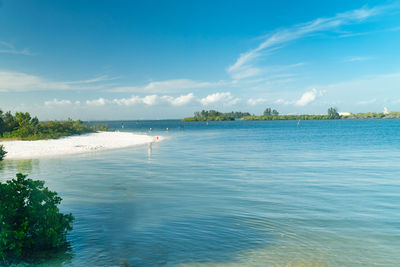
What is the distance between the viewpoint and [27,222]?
9750 mm

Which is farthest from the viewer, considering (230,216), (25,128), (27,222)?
(25,128)

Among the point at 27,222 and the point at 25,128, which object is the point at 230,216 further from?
the point at 25,128

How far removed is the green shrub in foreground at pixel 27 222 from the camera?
9.48 meters

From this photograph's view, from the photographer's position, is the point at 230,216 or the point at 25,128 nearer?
the point at 230,216

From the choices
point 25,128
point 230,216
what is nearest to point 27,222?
point 230,216

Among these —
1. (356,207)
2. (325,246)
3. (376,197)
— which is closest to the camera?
(325,246)

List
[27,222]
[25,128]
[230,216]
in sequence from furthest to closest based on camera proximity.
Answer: [25,128]
[230,216]
[27,222]

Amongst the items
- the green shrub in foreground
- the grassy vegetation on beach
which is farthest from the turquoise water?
the grassy vegetation on beach

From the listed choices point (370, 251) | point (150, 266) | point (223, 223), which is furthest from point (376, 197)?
point (150, 266)

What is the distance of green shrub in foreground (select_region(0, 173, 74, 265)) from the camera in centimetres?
948

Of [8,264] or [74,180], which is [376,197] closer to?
[8,264]

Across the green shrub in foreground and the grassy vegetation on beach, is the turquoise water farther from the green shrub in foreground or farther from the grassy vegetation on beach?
the grassy vegetation on beach

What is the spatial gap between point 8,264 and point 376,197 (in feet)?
59.9

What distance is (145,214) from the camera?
14.7m
